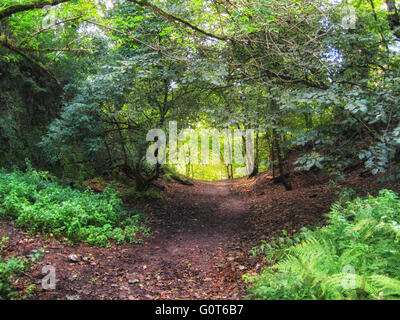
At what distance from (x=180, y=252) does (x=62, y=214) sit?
2.84m

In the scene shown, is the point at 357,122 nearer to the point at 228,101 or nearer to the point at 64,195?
the point at 228,101

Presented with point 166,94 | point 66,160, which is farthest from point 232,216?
point 66,160

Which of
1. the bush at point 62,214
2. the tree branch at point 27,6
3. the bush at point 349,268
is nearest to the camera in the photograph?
the bush at point 349,268

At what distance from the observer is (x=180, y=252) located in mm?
6281

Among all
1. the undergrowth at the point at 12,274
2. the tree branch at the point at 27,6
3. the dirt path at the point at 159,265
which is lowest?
the dirt path at the point at 159,265

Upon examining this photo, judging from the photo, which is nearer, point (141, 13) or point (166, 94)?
point (141, 13)

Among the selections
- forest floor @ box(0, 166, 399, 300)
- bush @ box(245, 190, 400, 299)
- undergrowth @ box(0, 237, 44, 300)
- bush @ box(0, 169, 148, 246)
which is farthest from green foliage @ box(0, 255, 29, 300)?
bush @ box(245, 190, 400, 299)

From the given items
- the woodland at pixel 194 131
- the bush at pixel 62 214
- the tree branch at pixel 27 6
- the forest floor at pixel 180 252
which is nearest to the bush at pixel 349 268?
the woodland at pixel 194 131

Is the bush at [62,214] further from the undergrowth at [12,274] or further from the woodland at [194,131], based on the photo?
the undergrowth at [12,274]

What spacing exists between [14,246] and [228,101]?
5.95 m

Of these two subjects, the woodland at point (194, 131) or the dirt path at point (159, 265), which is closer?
the woodland at point (194, 131)

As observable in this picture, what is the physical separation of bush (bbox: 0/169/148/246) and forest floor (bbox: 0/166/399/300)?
308mm

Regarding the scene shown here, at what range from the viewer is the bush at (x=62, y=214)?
5.35 m

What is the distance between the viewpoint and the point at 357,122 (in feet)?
17.3
